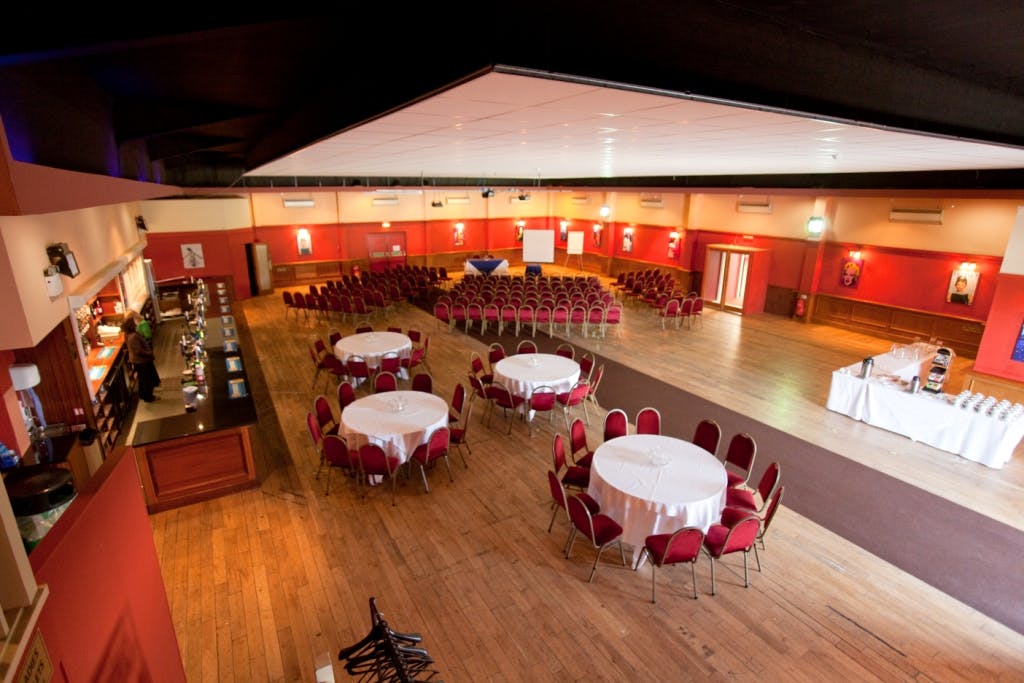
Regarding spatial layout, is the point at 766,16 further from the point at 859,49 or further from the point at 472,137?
the point at 472,137

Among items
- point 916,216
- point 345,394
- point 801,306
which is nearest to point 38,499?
point 345,394

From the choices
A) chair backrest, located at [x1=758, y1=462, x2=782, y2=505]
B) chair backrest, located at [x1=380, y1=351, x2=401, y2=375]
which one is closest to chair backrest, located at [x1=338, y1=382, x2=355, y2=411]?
chair backrest, located at [x1=380, y1=351, x2=401, y2=375]

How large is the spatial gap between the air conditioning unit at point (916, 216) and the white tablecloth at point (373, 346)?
1286 centimetres

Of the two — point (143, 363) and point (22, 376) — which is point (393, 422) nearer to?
point (22, 376)

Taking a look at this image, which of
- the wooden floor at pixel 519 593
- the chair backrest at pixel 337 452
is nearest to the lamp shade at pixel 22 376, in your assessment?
the wooden floor at pixel 519 593

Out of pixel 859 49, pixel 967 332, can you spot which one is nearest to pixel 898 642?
pixel 859 49

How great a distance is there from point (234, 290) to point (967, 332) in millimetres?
21378

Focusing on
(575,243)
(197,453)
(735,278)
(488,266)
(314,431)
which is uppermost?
(575,243)

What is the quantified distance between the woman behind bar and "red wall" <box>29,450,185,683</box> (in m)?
6.63

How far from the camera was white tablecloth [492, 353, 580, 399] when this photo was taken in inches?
331

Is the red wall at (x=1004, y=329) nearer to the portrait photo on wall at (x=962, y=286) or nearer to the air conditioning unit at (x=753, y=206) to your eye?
the portrait photo on wall at (x=962, y=286)

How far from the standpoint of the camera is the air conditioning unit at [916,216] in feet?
41.5

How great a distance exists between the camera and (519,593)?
16.8ft

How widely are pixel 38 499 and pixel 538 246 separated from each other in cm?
2212
